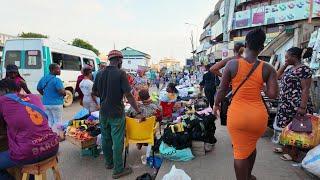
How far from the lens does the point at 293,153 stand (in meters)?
5.27

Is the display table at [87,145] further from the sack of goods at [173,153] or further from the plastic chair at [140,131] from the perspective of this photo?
the sack of goods at [173,153]

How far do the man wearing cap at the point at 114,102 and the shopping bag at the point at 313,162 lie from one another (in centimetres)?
256

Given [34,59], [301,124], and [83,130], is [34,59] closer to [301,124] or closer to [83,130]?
[83,130]

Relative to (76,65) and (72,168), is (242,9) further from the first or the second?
(72,168)

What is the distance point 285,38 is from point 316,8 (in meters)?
21.9

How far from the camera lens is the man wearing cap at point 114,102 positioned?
4852mm

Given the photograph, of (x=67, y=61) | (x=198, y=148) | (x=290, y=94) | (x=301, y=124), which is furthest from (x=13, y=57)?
(x=301, y=124)

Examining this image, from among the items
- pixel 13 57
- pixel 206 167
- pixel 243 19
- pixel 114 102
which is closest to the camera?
pixel 114 102

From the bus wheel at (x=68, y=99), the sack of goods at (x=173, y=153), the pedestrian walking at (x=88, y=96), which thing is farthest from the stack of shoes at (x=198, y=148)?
the bus wheel at (x=68, y=99)

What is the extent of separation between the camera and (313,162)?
169 inches

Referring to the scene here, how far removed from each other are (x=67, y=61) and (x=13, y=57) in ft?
8.62

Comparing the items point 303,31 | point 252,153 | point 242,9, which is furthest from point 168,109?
point 242,9

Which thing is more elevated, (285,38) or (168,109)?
(285,38)

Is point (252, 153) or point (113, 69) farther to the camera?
point (113, 69)
